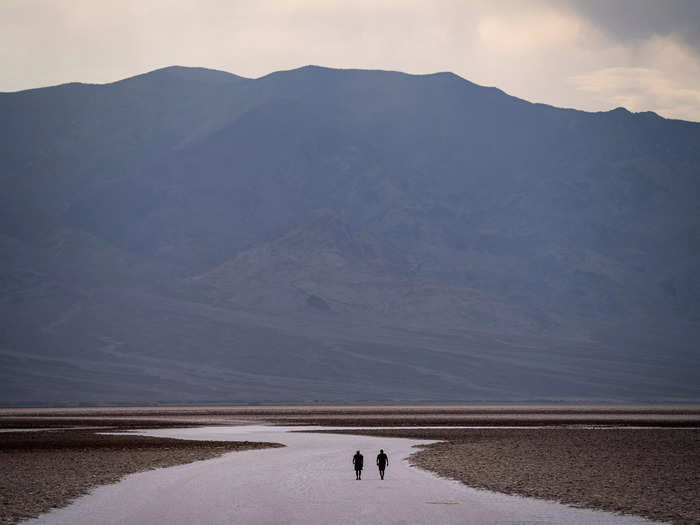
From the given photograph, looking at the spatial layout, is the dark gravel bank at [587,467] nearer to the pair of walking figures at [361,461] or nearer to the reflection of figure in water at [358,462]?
the pair of walking figures at [361,461]

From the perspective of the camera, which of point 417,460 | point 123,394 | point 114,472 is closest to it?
point 114,472

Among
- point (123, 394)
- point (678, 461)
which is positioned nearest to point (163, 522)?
point (678, 461)

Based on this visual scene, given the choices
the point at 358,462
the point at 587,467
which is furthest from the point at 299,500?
the point at 587,467

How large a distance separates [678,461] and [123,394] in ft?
545

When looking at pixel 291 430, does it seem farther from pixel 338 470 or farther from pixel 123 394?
pixel 123 394

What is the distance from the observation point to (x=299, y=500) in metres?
30.1

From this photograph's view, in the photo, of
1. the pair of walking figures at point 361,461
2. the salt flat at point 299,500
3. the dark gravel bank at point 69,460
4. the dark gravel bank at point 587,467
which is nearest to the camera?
the salt flat at point 299,500

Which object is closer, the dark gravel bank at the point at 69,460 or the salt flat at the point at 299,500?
the salt flat at the point at 299,500

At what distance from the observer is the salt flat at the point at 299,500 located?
2606cm

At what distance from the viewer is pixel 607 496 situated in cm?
3056

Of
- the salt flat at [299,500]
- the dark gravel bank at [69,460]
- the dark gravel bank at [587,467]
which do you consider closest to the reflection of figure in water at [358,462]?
the salt flat at [299,500]

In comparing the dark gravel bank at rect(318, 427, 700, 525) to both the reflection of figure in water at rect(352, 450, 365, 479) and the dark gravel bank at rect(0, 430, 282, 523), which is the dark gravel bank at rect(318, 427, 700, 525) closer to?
the reflection of figure in water at rect(352, 450, 365, 479)

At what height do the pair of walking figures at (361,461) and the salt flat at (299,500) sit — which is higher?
the pair of walking figures at (361,461)

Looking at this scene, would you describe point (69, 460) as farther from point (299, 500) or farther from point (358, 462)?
point (299, 500)
